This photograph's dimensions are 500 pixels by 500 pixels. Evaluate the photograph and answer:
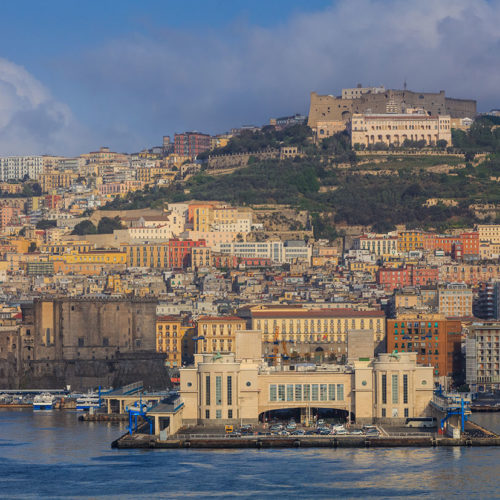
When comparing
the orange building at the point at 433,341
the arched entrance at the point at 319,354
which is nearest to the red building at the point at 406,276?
the arched entrance at the point at 319,354

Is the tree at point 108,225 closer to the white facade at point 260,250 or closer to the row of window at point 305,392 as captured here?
the white facade at point 260,250

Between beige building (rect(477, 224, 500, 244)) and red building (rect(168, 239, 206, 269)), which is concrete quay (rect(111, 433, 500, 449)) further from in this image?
beige building (rect(477, 224, 500, 244))

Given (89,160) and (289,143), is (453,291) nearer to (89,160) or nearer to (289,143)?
(289,143)

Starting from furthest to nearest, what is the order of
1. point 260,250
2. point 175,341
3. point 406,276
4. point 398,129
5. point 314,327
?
1. point 398,129
2. point 260,250
3. point 406,276
4. point 314,327
5. point 175,341

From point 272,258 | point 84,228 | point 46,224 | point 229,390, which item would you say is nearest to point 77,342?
point 229,390

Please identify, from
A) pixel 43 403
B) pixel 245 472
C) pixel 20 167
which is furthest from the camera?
pixel 20 167

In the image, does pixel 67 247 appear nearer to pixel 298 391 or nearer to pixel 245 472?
pixel 298 391

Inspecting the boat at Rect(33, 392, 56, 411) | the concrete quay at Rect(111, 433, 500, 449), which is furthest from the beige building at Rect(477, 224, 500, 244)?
the concrete quay at Rect(111, 433, 500, 449)
